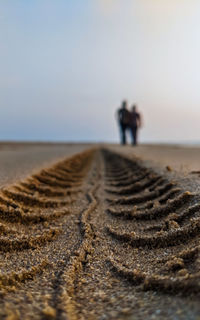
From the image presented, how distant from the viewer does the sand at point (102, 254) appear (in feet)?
3.60

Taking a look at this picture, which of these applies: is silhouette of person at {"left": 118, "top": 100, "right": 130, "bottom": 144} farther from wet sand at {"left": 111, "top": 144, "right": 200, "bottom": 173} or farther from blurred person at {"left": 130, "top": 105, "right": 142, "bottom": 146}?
wet sand at {"left": 111, "top": 144, "right": 200, "bottom": 173}

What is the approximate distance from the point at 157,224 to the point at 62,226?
75cm

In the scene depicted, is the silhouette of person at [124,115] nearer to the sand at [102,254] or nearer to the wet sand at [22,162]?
the wet sand at [22,162]

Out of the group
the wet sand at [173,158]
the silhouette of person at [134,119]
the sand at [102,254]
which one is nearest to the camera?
the sand at [102,254]

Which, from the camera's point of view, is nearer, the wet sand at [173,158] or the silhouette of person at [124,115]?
the wet sand at [173,158]

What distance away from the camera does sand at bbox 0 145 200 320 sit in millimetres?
1097

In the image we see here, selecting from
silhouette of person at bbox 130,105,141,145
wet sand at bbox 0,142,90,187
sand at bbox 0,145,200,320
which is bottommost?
sand at bbox 0,145,200,320

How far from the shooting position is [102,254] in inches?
65.7

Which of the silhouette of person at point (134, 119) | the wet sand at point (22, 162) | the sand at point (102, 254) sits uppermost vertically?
the silhouette of person at point (134, 119)

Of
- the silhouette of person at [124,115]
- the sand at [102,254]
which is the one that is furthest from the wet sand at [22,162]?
the silhouette of person at [124,115]

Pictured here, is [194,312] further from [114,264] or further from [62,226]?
[62,226]

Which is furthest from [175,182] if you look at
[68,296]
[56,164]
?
[56,164]

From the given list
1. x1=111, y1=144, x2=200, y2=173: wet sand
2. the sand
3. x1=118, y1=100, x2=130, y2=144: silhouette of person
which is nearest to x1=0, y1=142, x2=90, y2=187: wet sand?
the sand

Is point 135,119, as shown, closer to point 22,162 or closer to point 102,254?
point 22,162
